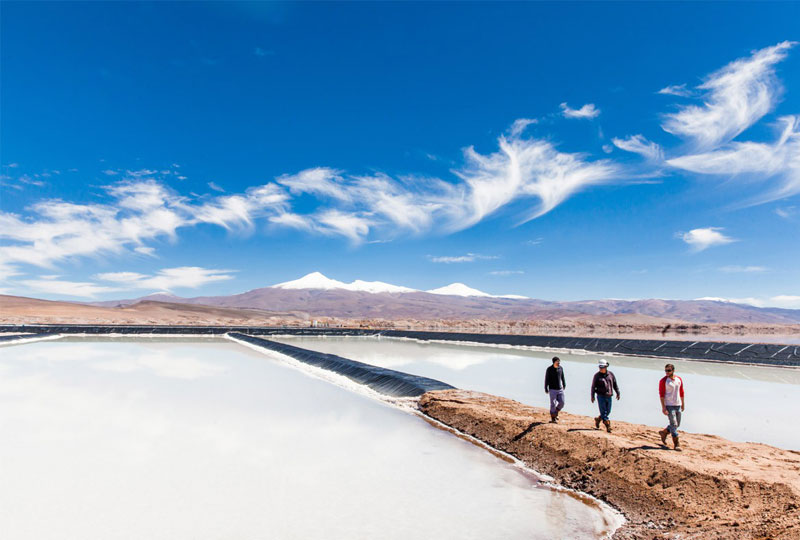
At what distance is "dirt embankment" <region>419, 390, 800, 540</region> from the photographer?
17.5ft

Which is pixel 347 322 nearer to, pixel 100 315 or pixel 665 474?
pixel 100 315

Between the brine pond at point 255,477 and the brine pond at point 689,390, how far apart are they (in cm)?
465

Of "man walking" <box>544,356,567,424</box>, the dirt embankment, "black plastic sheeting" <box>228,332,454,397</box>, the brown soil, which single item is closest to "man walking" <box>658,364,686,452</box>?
the dirt embankment

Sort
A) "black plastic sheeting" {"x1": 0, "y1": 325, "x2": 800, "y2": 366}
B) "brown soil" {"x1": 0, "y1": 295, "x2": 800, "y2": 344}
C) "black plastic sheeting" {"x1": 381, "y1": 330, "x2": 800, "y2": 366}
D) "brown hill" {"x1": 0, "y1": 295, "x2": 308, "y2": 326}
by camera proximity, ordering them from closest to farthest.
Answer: "black plastic sheeting" {"x1": 381, "y1": 330, "x2": 800, "y2": 366}
"black plastic sheeting" {"x1": 0, "y1": 325, "x2": 800, "y2": 366}
"brown soil" {"x1": 0, "y1": 295, "x2": 800, "y2": 344}
"brown hill" {"x1": 0, "y1": 295, "x2": 308, "y2": 326}

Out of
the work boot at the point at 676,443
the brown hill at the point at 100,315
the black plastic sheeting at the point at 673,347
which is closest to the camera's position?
the work boot at the point at 676,443

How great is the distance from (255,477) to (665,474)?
5.53m

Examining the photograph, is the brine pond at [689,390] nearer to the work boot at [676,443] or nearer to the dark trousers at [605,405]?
the dark trousers at [605,405]

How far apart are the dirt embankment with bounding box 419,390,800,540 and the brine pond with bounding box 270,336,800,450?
77.2 inches

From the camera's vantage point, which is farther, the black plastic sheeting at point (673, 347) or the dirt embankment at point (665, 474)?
the black plastic sheeting at point (673, 347)

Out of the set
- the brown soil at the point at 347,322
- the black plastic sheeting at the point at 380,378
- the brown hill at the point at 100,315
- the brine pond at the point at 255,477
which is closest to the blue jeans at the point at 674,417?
the brine pond at the point at 255,477

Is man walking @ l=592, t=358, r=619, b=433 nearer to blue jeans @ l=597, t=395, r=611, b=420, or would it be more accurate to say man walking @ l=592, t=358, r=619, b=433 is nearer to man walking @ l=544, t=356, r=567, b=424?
blue jeans @ l=597, t=395, r=611, b=420

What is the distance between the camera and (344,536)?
521cm

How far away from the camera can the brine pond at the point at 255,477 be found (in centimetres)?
546

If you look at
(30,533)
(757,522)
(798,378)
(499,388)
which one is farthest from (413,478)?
(798,378)
